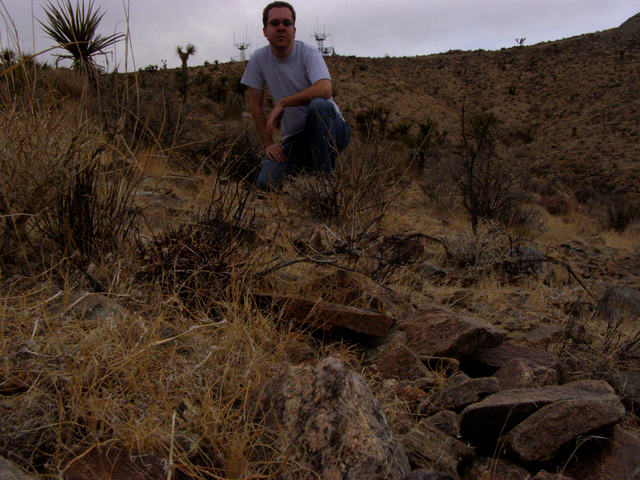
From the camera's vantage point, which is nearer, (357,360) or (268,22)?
(357,360)

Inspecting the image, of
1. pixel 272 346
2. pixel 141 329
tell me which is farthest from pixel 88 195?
pixel 272 346

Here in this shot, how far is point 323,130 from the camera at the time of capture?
4.30 meters

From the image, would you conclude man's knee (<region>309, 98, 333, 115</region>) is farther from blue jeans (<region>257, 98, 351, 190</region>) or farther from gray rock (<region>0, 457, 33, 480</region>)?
gray rock (<region>0, 457, 33, 480</region>)

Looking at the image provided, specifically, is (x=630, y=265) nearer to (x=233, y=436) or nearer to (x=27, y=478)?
(x=233, y=436)

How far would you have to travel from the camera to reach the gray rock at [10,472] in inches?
35.1

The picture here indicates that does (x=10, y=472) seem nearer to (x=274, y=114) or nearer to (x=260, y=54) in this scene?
(x=274, y=114)

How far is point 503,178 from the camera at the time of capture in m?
7.35

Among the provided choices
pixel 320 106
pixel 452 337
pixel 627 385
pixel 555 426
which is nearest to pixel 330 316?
pixel 452 337

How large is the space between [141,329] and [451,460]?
1005 millimetres

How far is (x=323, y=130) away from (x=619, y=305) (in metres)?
2.66

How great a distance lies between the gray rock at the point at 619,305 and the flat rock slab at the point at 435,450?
205 cm

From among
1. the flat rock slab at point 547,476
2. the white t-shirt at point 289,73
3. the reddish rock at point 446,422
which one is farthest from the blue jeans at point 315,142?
the flat rock slab at point 547,476

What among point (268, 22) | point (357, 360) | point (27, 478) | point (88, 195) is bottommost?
point (357, 360)

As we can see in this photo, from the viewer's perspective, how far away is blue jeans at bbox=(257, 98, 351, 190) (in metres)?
4.28
